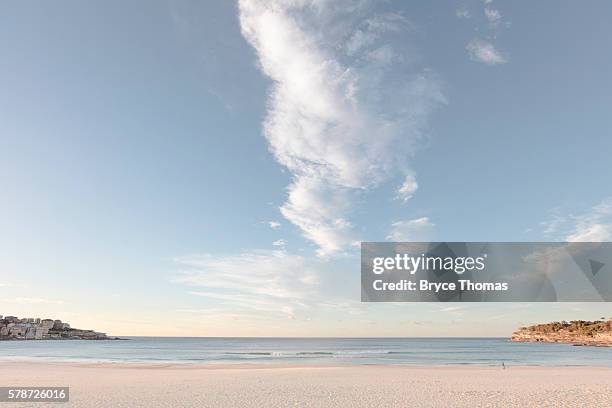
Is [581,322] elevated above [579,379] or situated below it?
above

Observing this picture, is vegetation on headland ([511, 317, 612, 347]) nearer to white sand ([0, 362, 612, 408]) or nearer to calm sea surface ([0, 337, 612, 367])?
calm sea surface ([0, 337, 612, 367])

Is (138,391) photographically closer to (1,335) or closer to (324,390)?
(324,390)

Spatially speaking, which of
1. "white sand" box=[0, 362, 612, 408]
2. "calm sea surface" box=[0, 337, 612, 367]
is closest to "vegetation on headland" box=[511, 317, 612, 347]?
"calm sea surface" box=[0, 337, 612, 367]

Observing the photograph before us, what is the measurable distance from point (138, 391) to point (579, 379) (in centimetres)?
3408

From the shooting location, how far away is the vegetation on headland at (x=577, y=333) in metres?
136

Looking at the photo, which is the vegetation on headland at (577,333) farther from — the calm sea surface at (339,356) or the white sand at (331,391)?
the white sand at (331,391)

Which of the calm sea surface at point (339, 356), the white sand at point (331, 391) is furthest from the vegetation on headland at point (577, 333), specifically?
the white sand at point (331, 391)

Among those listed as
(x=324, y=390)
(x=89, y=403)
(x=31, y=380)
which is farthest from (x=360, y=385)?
(x=31, y=380)

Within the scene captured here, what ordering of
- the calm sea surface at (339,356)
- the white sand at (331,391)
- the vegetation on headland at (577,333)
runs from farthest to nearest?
the vegetation on headland at (577,333) → the calm sea surface at (339,356) → the white sand at (331,391)

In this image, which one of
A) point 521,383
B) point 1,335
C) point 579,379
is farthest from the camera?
point 1,335

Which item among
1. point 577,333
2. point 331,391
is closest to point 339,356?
point 331,391

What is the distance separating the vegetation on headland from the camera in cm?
13638

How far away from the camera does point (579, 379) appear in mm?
33938

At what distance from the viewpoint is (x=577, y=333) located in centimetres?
15975
